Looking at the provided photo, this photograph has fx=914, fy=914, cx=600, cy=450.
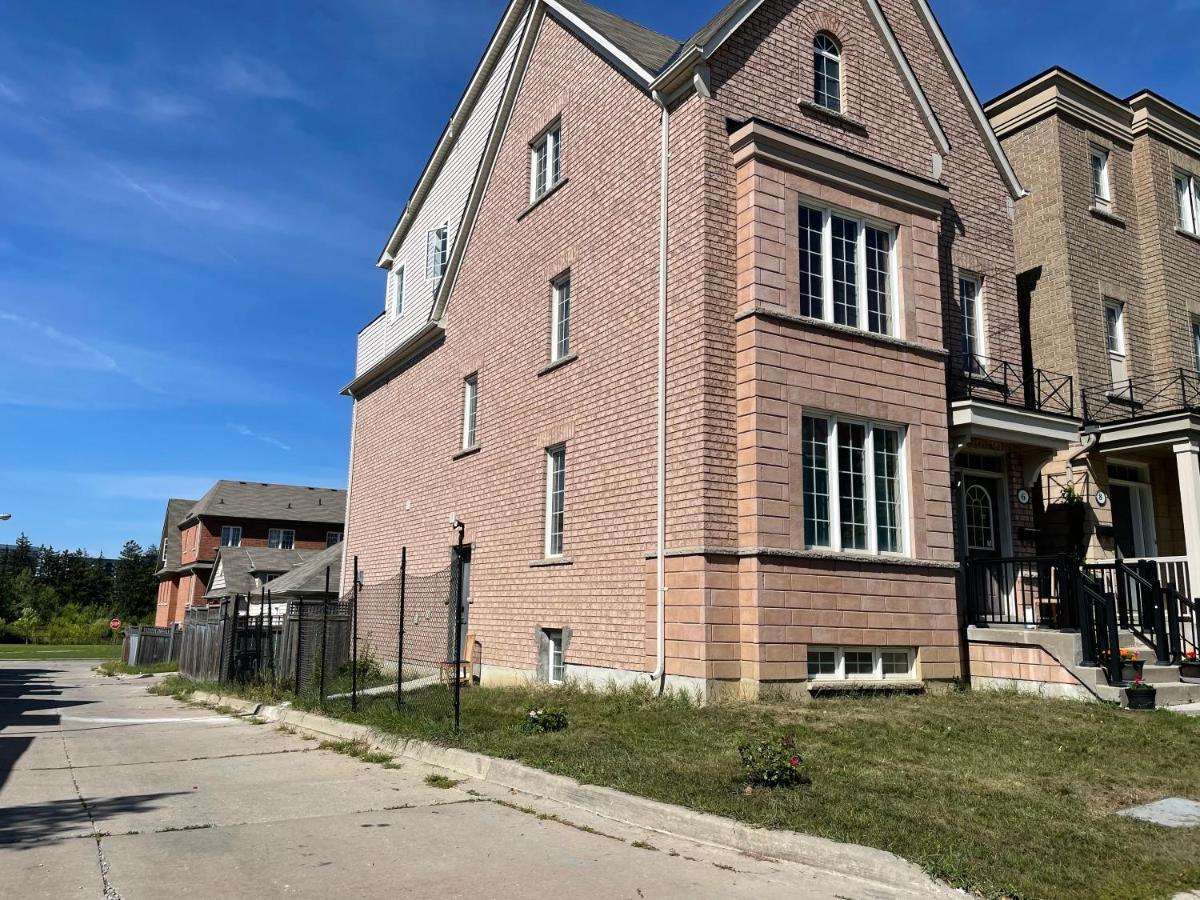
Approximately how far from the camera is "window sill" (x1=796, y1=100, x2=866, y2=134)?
1380 cm

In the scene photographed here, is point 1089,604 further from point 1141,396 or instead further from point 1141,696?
point 1141,396

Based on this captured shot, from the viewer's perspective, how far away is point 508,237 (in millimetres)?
17812

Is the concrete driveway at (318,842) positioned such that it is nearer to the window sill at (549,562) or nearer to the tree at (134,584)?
the window sill at (549,562)

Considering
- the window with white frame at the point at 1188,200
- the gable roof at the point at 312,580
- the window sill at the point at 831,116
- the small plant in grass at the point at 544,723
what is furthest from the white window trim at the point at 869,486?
the gable roof at the point at 312,580

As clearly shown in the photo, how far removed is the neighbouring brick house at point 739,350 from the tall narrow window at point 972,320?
0.24 feet

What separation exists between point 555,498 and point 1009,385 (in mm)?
8177

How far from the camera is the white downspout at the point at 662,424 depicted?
11773 millimetres

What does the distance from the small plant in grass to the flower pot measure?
685 centimetres

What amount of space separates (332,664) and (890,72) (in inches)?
557

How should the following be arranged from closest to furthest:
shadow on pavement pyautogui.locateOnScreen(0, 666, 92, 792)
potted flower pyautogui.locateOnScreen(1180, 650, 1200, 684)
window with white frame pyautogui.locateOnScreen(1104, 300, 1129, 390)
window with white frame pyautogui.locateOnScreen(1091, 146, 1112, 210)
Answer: shadow on pavement pyautogui.locateOnScreen(0, 666, 92, 792) < potted flower pyautogui.locateOnScreen(1180, 650, 1200, 684) < window with white frame pyautogui.locateOnScreen(1104, 300, 1129, 390) < window with white frame pyautogui.locateOnScreen(1091, 146, 1112, 210)

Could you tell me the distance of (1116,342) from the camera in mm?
18719

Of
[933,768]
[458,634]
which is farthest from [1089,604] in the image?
[458,634]

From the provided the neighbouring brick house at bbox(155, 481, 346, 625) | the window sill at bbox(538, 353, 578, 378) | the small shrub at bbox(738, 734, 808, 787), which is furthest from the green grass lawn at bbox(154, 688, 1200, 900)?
the neighbouring brick house at bbox(155, 481, 346, 625)

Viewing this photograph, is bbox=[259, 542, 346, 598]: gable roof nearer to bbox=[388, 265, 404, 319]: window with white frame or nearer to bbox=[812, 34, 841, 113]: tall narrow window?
bbox=[388, 265, 404, 319]: window with white frame
